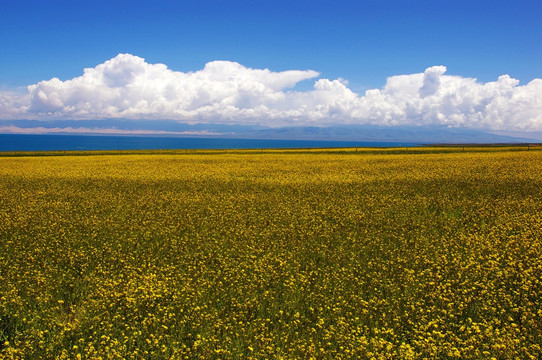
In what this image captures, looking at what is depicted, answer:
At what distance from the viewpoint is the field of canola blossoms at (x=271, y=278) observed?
17.7 feet

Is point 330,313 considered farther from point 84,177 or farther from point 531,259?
point 84,177

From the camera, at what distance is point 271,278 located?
307 inches

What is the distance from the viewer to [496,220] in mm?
12609

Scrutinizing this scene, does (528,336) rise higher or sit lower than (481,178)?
lower

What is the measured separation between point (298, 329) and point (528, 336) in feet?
12.5

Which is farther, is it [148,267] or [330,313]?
[148,267]

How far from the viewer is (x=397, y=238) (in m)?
10.7

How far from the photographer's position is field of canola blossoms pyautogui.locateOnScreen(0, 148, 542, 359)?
5.38 meters

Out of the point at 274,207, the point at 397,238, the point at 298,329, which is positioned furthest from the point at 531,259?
the point at 274,207

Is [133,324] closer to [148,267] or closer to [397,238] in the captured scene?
[148,267]

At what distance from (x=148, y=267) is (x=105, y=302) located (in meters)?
2.19

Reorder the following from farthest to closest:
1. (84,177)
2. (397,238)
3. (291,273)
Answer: (84,177) → (397,238) → (291,273)

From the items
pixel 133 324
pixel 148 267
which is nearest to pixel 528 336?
pixel 133 324

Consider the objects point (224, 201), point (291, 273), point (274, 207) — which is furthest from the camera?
point (224, 201)
